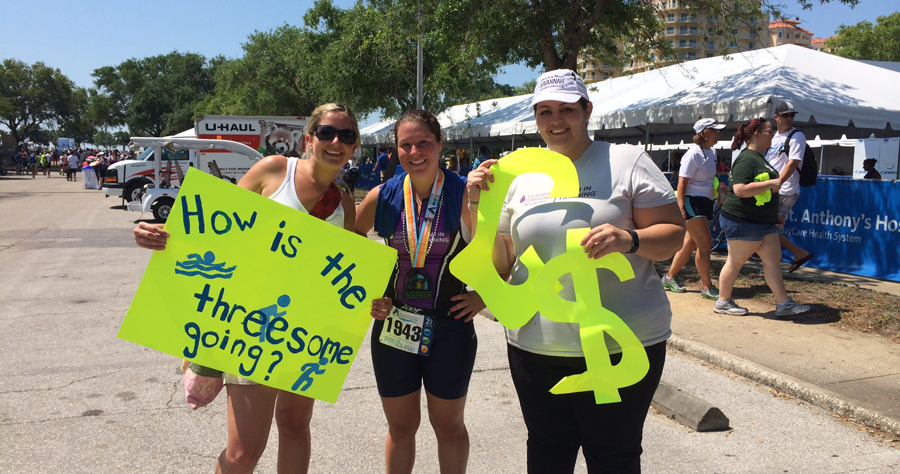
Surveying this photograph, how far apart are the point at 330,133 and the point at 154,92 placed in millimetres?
85575

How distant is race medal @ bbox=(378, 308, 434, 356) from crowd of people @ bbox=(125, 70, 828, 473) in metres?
0.01

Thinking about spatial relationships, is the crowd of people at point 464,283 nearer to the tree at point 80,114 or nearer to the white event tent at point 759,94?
the white event tent at point 759,94

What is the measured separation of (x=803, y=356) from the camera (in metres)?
5.16

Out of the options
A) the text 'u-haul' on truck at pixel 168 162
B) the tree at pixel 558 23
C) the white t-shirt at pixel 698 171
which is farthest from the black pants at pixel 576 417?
the text 'u-haul' on truck at pixel 168 162

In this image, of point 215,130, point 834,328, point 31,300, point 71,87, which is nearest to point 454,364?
point 834,328

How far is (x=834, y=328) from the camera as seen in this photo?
237 inches

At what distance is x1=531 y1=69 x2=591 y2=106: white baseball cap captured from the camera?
2.18 metres

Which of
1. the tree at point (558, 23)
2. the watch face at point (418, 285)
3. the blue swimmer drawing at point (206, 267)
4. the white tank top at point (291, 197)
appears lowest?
the watch face at point (418, 285)

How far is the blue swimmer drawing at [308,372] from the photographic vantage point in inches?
99.2

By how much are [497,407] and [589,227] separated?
2464 millimetres

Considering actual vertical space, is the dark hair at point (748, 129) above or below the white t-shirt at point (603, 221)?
above

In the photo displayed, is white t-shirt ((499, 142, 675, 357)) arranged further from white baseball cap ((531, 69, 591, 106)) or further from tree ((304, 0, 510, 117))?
tree ((304, 0, 510, 117))

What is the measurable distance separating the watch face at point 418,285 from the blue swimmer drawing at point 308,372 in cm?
46

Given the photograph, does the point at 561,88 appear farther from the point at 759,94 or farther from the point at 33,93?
the point at 33,93
